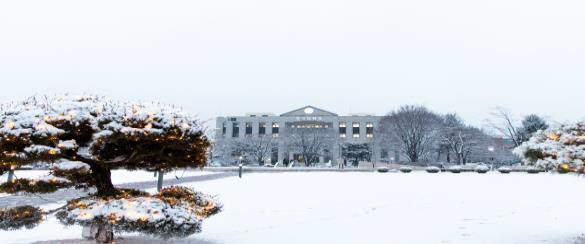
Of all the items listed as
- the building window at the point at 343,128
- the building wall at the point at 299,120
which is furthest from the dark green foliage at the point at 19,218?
the building window at the point at 343,128

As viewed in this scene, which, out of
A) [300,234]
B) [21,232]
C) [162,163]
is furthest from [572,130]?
[21,232]

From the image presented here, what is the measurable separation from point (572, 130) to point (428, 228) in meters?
3.75

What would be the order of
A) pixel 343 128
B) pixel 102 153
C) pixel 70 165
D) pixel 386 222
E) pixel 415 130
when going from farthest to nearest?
1. pixel 343 128
2. pixel 415 130
3. pixel 386 222
4. pixel 102 153
5. pixel 70 165

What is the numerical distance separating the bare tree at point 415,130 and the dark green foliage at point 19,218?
57.2m

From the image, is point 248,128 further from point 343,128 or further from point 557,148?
point 557,148

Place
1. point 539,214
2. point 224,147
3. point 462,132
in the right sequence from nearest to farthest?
1. point 539,214
2. point 462,132
3. point 224,147

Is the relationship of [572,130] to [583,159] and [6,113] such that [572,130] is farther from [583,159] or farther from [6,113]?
[6,113]

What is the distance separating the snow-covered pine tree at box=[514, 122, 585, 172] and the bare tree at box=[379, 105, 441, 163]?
53450mm

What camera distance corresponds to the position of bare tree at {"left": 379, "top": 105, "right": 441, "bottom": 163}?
200 feet

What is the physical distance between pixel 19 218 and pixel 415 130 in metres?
59.3

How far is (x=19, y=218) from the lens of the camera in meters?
6.23

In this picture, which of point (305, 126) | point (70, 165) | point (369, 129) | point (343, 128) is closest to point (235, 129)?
point (305, 126)

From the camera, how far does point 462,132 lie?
2655 inches

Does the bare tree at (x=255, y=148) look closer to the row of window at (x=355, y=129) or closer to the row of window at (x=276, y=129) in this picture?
the row of window at (x=276, y=129)
